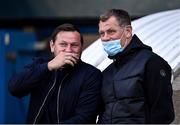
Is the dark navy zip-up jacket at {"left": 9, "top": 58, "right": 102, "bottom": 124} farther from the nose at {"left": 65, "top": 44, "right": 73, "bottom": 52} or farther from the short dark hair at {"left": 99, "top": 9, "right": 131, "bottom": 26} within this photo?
the short dark hair at {"left": 99, "top": 9, "right": 131, "bottom": 26}

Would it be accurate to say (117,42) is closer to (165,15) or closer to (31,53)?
(165,15)

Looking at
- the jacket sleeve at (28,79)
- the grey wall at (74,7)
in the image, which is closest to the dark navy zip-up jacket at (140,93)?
the jacket sleeve at (28,79)

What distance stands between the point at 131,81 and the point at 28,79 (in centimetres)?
72

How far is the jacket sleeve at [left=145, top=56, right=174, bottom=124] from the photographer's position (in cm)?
346

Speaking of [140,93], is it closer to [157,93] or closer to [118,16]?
[157,93]

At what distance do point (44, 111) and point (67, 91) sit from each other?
0.20m

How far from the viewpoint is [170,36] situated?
18.1 ft

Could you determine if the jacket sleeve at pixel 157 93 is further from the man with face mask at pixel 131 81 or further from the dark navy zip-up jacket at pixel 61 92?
the dark navy zip-up jacket at pixel 61 92

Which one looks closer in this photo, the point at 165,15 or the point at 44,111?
the point at 44,111

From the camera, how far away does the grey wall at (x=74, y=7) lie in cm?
945

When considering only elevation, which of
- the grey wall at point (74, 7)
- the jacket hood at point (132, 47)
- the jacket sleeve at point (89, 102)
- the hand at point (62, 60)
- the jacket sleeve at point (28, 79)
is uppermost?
the grey wall at point (74, 7)

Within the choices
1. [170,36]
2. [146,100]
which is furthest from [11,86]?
[170,36]

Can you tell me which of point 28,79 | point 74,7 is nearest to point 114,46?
point 28,79

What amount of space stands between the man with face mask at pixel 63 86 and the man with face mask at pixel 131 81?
0.32 feet
